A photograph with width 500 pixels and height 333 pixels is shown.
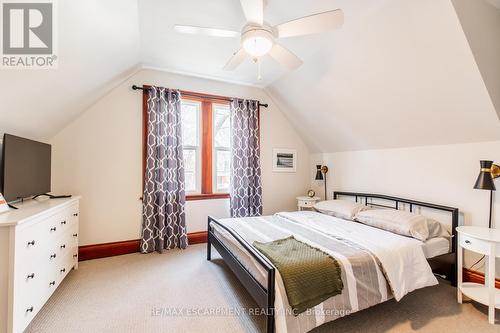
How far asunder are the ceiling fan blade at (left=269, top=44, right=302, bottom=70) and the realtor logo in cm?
172

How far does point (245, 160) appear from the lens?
13.3 feet

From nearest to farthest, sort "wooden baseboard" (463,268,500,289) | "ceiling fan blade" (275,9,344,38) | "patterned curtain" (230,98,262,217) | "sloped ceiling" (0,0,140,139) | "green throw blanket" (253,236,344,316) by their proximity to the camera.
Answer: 1. "green throw blanket" (253,236,344,316)
2. "ceiling fan blade" (275,9,344,38)
3. "sloped ceiling" (0,0,140,139)
4. "wooden baseboard" (463,268,500,289)
5. "patterned curtain" (230,98,262,217)

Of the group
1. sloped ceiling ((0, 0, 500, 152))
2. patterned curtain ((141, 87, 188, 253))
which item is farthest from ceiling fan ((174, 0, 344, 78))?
patterned curtain ((141, 87, 188, 253))

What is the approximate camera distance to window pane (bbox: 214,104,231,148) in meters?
4.04

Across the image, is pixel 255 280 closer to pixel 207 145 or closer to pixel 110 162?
pixel 207 145

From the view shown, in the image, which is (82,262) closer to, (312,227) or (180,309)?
(180,309)

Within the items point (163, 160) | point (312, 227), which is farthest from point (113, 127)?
point (312, 227)

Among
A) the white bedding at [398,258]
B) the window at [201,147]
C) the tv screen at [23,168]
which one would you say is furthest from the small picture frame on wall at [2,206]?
the white bedding at [398,258]

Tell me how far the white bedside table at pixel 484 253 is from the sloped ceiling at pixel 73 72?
12.5 ft

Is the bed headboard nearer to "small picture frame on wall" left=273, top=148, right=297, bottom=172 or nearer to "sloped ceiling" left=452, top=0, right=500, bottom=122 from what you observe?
"small picture frame on wall" left=273, top=148, right=297, bottom=172

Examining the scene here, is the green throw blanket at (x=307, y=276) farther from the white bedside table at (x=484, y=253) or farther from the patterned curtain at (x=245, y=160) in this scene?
the patterned curtain at (x=245, y=160)

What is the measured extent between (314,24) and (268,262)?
189cm

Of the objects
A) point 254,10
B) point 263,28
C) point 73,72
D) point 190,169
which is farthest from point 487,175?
point 73,72

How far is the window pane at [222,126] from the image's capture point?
13.3 feet
